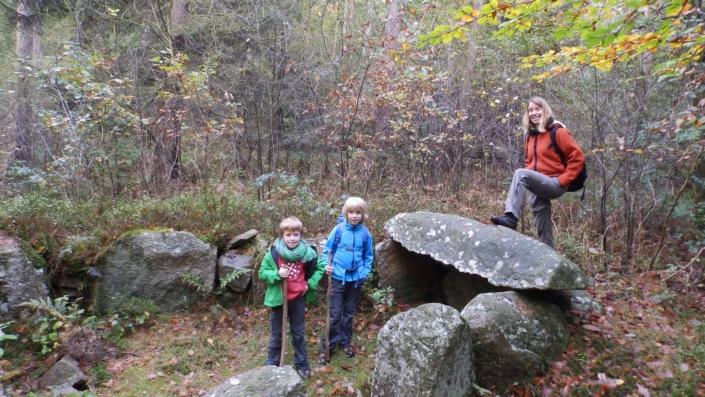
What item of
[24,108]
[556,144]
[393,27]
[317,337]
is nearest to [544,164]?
[556,144]

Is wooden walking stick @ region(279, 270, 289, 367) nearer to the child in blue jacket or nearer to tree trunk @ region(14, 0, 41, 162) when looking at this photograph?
the child in blue jacket

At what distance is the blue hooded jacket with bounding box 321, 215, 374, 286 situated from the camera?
182 inches

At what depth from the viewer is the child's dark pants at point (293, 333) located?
4.28 m

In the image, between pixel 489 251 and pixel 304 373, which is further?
pixel 489 251

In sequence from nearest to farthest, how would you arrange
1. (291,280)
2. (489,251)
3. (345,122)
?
(291,280) → (489,251) → (345,122)

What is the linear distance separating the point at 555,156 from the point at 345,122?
437 cm

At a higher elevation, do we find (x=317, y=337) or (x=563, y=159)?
(x=563, y=159)

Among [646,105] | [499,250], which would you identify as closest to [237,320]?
[499,250]

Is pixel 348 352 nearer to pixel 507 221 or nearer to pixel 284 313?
pixel 284 313

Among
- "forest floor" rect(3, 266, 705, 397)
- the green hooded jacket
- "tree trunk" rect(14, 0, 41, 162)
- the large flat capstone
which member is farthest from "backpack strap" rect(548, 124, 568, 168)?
"tree trunk" rect(14, 0, 41, 162)

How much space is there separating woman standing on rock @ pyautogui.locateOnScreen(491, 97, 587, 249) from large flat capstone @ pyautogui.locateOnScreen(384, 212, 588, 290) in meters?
0.27

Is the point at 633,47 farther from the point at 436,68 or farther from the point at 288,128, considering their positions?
the point at 288,128

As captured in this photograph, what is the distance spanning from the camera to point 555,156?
179 inches

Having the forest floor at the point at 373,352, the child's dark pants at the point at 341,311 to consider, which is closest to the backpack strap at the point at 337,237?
the child's dark pants at the point at 341,311
